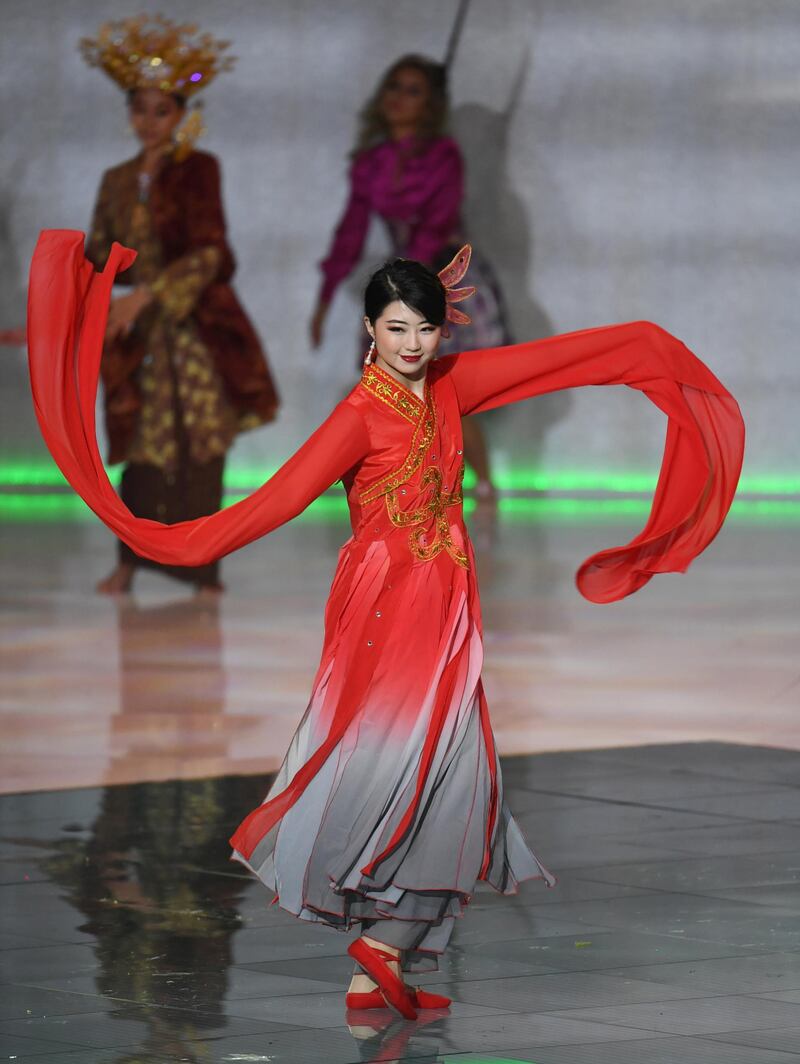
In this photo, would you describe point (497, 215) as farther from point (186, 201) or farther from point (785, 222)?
point (186, 201)

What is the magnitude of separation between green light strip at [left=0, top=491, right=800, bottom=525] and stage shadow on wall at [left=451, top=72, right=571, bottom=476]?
26.1 inches

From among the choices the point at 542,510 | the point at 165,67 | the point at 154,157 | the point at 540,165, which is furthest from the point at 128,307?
the point at 540,165

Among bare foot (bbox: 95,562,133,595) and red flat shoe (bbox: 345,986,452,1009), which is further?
bare foot (bbox: 95,562,133,595)

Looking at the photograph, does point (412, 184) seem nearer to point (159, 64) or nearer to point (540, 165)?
point (540, 165)

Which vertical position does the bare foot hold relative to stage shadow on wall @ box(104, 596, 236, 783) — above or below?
above

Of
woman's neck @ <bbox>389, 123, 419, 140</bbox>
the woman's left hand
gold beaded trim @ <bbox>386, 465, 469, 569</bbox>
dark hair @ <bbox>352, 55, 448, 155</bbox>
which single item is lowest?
gold beaded trim @ <bbox>386, 465, 469, 569</bbox>

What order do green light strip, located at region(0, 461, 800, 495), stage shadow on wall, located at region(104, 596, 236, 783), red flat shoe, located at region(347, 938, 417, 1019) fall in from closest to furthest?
red flat shoe, located at region(347, 938, 417, 1019)
stage shadow on wall, located at region(104, 596, 236, 783)
green light strip, located at region(0, 461, 800, 495)

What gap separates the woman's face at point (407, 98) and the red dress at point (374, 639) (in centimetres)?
1269

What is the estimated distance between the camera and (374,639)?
3.61m

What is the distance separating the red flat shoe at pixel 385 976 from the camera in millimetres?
3447

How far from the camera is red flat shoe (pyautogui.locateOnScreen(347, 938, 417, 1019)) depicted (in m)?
3.45

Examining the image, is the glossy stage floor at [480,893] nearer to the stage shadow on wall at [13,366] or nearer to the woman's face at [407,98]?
the woman's face at [407,98]

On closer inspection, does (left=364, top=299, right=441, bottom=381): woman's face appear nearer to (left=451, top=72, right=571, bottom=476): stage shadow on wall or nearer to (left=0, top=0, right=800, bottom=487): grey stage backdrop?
(left=0, top=0, right=800, bottom=487): grey stage backdrop

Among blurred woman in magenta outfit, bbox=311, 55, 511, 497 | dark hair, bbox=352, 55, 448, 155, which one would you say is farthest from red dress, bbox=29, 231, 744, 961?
dark hair, bbox=352, 55, 448, 155
